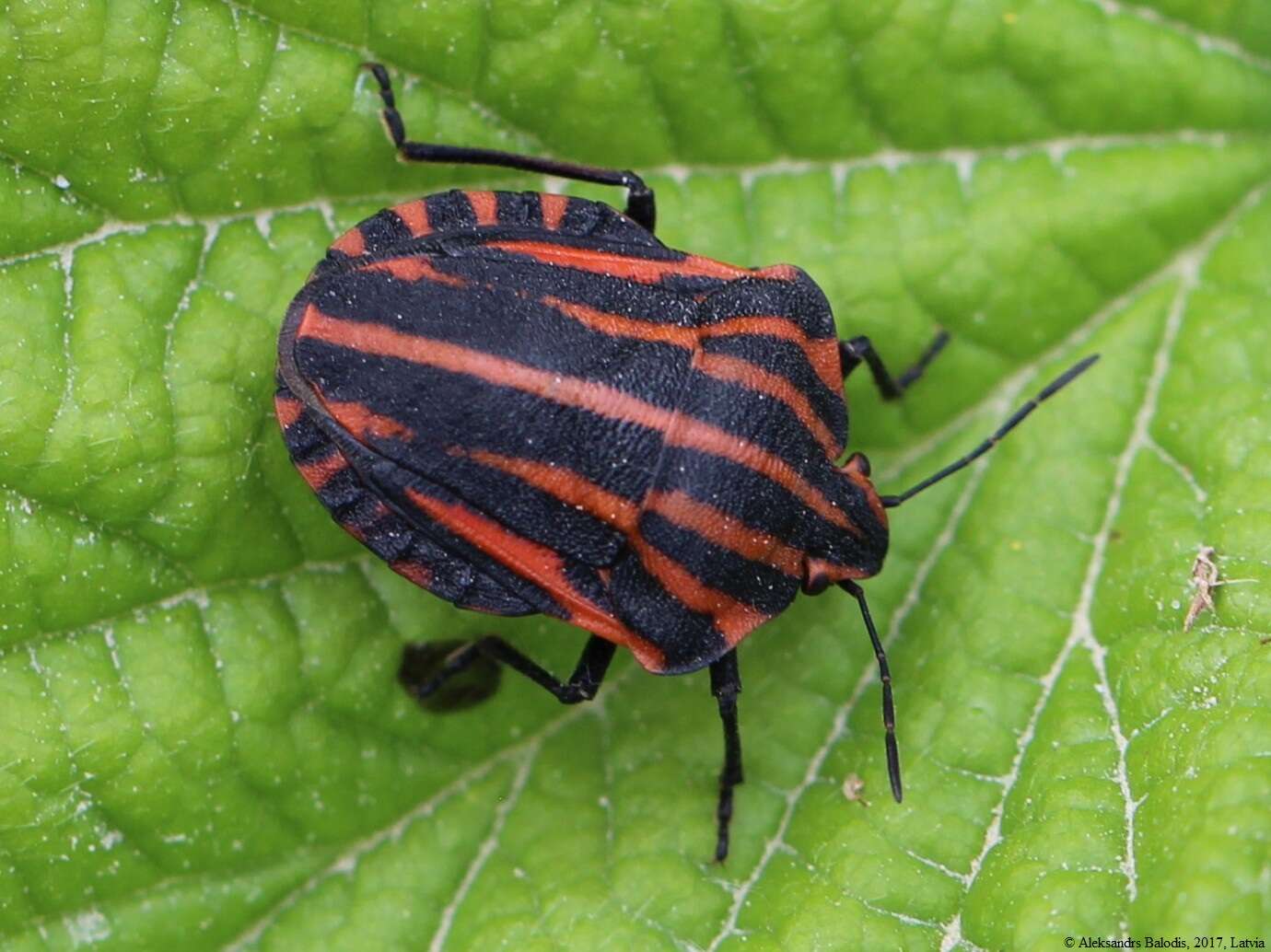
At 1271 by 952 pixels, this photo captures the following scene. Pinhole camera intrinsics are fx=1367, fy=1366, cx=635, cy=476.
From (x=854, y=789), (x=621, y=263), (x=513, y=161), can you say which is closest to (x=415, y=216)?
(x=513, y=161)

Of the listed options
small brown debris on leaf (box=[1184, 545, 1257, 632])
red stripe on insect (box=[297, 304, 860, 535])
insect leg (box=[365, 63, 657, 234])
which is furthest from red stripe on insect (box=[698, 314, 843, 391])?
small brown debris on leaf (box=[1184, 545, 1257, 632])

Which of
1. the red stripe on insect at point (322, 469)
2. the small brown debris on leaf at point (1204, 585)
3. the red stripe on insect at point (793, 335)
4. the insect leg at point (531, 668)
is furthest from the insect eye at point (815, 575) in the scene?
the red stripe on insect at point (322, 469)

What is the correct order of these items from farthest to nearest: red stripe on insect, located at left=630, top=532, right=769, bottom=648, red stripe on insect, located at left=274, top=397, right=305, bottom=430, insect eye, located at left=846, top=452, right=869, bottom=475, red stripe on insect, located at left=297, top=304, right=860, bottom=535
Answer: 1. insect eye, located at left=846, top=452, right=869, bottom=475
2. red stripe on insect, located at left=630, top=532, right=769, bottom=648
3. red stripe on insect, located at left=274, top=397, right=305, bottom=430
4. red stripe on insect, located at left=297, top=304, right=860, bottom=535

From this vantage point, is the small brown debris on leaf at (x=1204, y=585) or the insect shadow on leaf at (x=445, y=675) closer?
the small brown debris on leaf at (x=1204, y=585)

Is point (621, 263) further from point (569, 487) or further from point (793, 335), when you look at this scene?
point (569, 487)

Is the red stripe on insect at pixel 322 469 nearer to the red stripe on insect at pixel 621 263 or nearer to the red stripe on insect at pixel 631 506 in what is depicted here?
the red stripe on insect at pixel 631 506

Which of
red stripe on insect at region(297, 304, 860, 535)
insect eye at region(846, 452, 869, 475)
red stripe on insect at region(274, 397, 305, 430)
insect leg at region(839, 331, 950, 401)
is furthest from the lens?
insect leg at region(839, 331, 950, 401)

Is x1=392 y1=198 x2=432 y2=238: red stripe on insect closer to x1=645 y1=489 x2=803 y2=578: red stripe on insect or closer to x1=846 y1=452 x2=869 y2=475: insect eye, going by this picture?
x1=645 y1=489 x2=803 y2=578: red stripe on insect
